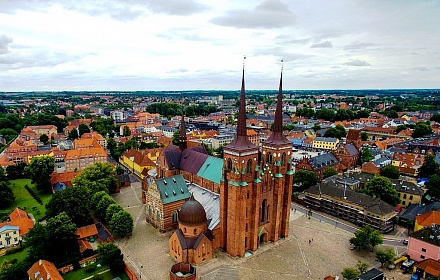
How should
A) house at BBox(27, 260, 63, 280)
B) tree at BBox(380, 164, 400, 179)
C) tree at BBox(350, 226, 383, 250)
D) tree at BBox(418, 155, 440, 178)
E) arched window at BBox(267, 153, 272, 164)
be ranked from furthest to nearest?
tree at BBox(418, 155, 440, 178)
tree at BBox(380, 164, 400, 179)
arched window at BBox(267, 153, 272, 164)
tree at BBox(350, 226, 383, 250)
house at BBox(27, 260, 63, 280)

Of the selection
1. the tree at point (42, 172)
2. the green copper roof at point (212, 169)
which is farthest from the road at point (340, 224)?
the tree at point (42, 172)

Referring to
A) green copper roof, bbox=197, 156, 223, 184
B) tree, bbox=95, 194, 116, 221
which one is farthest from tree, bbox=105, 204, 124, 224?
green copper roof, bbox=197, 156, 223, 184

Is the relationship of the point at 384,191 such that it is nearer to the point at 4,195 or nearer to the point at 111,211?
the point at 111,211

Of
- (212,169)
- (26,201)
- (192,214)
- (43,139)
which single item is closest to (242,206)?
(192,214)

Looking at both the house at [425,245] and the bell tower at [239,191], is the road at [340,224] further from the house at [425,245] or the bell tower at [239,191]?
the bell tower at [239,191]

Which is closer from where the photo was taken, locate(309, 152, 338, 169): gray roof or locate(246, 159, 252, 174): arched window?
locate(246, 159, 252, 174): arched window

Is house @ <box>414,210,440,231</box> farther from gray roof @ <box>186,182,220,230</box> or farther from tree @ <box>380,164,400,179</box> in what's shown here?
gray roof @ <box>186,182,220,230</box>
